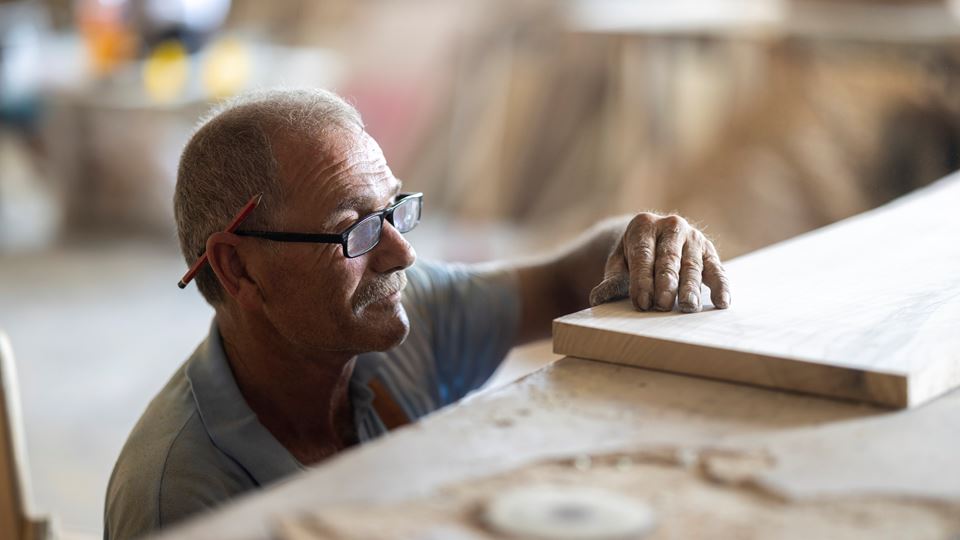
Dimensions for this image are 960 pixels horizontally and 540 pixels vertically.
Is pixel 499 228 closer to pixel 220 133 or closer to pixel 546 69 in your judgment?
pixel 546 69

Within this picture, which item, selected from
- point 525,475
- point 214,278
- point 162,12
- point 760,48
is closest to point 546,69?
point 760,48

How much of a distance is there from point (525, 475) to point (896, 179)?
564cm

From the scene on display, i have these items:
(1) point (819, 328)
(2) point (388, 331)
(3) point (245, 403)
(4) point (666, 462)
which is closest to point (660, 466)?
(4) point (666, 462)

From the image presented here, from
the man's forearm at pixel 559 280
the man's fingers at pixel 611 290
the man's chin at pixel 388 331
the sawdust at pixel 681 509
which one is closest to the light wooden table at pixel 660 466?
the sawdust at pixel 681 509

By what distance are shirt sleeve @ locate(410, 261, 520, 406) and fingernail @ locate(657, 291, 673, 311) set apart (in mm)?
830

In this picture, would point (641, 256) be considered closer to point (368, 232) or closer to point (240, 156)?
point (368, 232)

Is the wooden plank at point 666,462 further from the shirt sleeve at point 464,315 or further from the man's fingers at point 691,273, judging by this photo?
the shirt sleeve at point 464,315

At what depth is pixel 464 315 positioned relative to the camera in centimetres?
229

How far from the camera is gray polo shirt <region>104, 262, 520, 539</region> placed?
171 cm

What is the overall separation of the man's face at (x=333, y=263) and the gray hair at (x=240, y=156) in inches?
1.1

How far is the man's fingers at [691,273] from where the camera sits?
4.83 ft

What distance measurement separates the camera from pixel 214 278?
1981 millimetres

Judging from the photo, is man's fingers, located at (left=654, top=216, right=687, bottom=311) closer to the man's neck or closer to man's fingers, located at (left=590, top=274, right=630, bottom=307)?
man's fingers, located at (left=590, top=274, right=630, bottom=307)

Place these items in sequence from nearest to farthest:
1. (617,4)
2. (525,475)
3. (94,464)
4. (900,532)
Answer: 1. (900,532)
2. (525,475)
3. (94,464)
4. (617,4)
